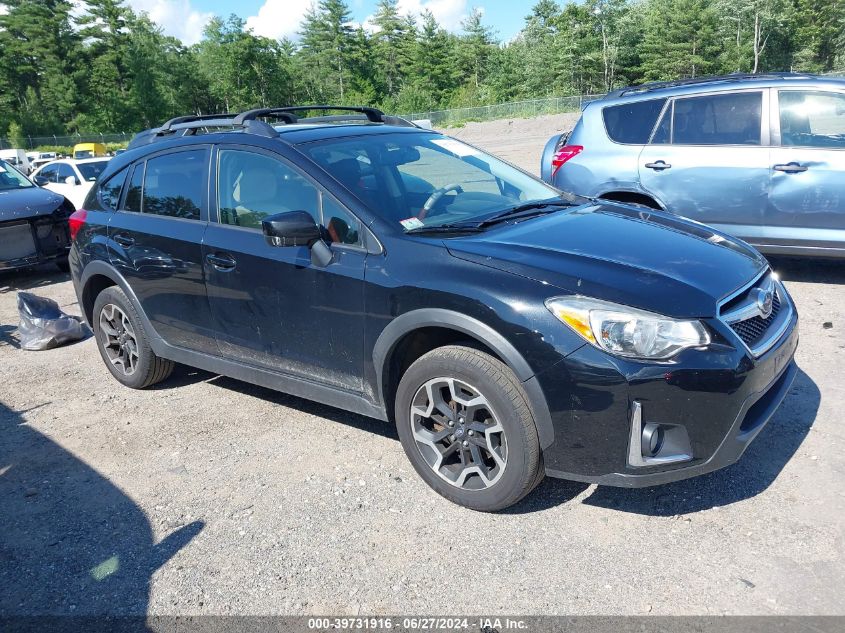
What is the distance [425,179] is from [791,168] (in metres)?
3.75

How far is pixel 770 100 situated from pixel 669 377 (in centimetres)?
465

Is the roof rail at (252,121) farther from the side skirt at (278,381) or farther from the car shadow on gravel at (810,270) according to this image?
the car shadow on gravel at (810,270)

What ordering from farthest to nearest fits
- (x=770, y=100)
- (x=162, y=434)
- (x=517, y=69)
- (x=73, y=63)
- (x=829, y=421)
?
1. (x=73, y=63)
2. (x=517, y=69)
3. (x=770, y=100)
4. (x=162, y=434)
5. (x=829, y=421)

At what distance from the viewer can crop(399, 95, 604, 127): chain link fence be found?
161 feet

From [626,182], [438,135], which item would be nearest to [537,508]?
[438,135]

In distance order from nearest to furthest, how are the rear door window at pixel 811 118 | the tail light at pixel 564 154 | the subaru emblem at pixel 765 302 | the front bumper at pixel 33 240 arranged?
the subaru emblem at pixel 765 302 < the rear door window at pixel 811 118 < the tail light at pixel 564 154 < the front bumper at pixel 33 240

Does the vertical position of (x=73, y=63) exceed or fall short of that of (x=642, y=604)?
it exceeds it

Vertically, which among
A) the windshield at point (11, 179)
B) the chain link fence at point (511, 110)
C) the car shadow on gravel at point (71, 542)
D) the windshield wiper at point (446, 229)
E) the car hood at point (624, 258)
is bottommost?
the car shadow on gravel at point (71, 542)

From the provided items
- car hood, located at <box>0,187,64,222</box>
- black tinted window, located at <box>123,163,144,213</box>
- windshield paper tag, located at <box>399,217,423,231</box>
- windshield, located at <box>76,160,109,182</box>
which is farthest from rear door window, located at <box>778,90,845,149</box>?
windshield, located at <box>76,160,109,182</box>

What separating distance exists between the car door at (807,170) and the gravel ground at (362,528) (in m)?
1.83

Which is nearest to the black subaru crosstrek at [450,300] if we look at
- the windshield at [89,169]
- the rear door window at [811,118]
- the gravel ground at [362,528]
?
the gravel ground at [362,528]

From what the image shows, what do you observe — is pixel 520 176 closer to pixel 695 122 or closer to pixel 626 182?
pixel 626 182

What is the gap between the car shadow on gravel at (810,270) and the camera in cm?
670

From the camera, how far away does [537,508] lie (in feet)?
11.0
